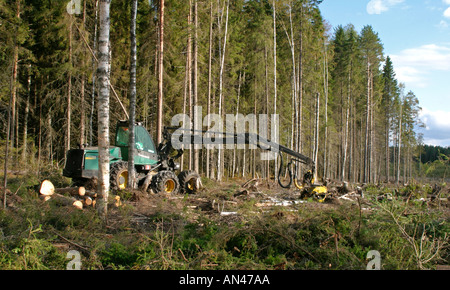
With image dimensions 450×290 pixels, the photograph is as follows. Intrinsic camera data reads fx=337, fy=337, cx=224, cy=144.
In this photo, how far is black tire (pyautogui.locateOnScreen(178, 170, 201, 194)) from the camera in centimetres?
1241

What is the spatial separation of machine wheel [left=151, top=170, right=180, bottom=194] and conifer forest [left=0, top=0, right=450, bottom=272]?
0.47 meters

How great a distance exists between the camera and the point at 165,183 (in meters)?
11.4

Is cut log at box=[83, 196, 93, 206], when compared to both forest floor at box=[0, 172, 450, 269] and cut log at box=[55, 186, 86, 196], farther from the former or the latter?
forest floor at box=[0, 172, 450, 269]

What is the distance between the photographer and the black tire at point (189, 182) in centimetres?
1241

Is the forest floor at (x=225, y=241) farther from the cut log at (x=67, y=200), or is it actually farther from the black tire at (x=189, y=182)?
the black tire at (x=189, y=182)

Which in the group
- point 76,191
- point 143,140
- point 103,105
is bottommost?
point 76,191

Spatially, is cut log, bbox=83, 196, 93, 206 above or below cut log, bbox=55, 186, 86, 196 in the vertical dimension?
below

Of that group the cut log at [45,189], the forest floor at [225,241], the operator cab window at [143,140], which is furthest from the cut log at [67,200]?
the operator cab window at [143,140]

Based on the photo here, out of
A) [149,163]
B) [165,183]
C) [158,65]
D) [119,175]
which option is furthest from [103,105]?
[158,65]

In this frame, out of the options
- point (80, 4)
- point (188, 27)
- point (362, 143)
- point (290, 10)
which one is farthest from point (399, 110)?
point (80, 4)

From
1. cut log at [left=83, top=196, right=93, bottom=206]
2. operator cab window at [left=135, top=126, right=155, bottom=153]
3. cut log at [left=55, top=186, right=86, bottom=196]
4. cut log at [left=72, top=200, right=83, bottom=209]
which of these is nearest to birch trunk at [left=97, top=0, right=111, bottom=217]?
cut log at [left=72, top=200, right=83, bottom=209]

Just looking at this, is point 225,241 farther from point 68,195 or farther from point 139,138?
point 139,138

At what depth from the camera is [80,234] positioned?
5.93m

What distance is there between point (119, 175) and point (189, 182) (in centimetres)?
315
